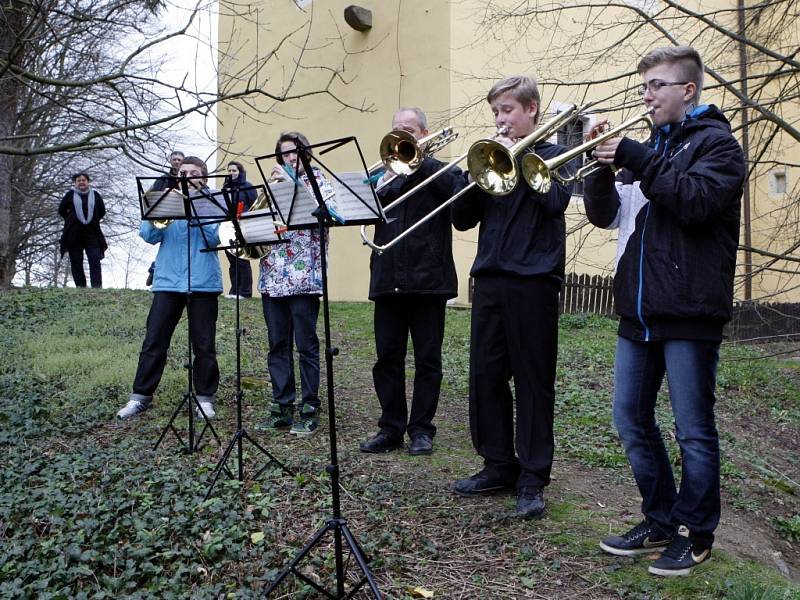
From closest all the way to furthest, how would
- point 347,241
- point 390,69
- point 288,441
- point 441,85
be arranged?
point 288,441
point 441,85
point 390,69
point 347,241

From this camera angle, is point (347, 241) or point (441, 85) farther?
point (347, 241)

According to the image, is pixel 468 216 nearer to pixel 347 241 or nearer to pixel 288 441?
pixel 288 441

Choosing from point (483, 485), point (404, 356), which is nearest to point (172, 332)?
point (404, 356)

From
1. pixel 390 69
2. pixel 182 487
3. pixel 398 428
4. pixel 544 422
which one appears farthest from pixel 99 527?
pixel 390 69

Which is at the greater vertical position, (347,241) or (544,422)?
(347,241)

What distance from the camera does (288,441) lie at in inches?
210

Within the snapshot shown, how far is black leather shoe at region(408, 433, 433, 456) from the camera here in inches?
197

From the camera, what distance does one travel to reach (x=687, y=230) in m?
3.26

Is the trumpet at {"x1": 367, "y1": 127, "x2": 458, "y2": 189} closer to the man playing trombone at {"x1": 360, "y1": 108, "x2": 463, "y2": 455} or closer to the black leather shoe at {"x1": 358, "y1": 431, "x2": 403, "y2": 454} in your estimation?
the man playing trombone at {"x1": 360, "y1": 108, "x2": 463, "y2": 455}

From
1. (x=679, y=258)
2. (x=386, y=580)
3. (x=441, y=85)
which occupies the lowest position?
(x=386, y=580)

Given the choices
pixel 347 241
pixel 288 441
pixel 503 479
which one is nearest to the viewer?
pixel 503 479

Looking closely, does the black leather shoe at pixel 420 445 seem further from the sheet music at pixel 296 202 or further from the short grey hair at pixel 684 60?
the short grey hair at pixel 684 60

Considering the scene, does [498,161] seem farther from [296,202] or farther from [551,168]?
[296,202]

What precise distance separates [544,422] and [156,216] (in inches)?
111
